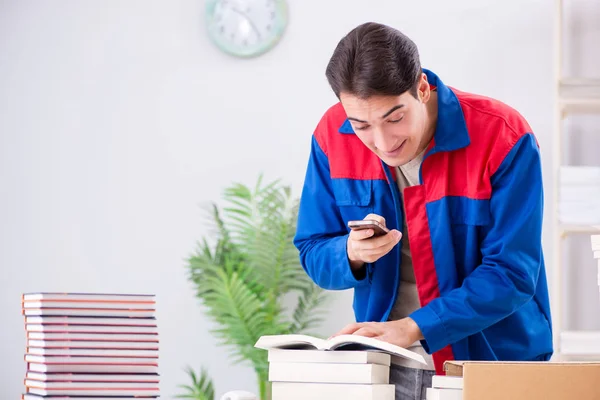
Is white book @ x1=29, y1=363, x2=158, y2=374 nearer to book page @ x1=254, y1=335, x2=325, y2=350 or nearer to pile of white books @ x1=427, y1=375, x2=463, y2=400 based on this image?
book page @ x1=254, y1=335, x2=325, y2=350

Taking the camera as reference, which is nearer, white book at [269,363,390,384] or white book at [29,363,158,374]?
white book at [269,363,390,384]

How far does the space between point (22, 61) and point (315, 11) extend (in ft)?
4.44

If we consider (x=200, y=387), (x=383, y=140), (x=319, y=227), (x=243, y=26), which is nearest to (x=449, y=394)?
(x=383, y=140)

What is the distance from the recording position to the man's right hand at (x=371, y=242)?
126 centimetres

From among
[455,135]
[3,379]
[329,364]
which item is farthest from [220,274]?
[329,364]

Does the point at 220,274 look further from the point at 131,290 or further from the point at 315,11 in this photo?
the point at 315,11

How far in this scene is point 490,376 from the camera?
907 millimetres

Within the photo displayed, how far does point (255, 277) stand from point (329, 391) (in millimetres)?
2111

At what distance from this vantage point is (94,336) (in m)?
1.19

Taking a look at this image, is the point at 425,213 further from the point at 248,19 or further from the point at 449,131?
the point at 248,19

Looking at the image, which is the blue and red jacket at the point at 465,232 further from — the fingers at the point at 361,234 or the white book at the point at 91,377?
the white book at the point at 91,377

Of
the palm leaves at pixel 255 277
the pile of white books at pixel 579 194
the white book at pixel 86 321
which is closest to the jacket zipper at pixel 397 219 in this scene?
the white book at pixel 86 321

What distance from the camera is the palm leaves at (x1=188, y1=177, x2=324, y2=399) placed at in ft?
10.1

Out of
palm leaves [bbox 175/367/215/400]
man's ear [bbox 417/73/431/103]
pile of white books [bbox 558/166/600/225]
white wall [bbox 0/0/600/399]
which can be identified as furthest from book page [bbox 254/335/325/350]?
white wall [bbox 0/0/600/399]
